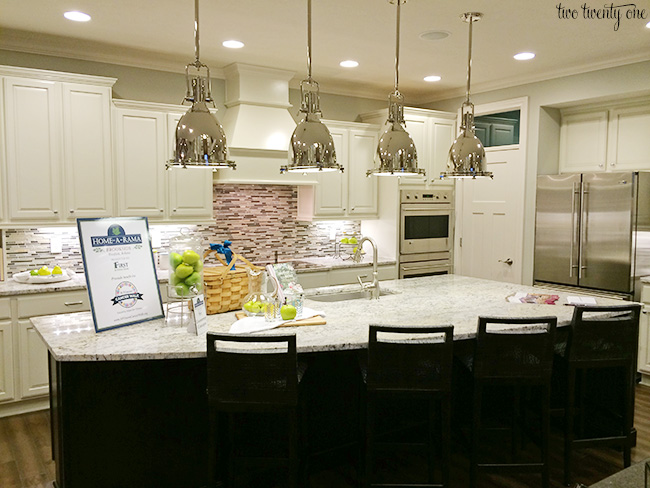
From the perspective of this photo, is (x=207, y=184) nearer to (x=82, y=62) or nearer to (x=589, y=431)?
(x=82, y=62)

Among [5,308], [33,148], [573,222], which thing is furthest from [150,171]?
[573,222]

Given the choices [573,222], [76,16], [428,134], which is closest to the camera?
[76,16]

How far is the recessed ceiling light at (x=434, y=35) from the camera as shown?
3.89 m

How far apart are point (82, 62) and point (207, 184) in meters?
1.40

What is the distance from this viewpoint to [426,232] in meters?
5.95

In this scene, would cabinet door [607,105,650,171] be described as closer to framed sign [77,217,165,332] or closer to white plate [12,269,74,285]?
framed sign [77,217,165,332]

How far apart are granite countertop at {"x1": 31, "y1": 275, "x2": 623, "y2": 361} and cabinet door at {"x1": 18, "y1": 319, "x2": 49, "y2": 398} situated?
4.01 feet

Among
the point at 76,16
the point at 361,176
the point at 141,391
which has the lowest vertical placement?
the point at 141,391

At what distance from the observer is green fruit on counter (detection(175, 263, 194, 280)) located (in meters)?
2.69

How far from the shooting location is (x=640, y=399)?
4.19m

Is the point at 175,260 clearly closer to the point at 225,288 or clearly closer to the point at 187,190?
the point at 225,288

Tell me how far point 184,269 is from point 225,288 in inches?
13.5

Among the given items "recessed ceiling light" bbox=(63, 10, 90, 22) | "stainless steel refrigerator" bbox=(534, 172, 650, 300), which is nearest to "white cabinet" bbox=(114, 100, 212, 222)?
"recessed ceiling light" bbox=(63, 10, 90, 22)

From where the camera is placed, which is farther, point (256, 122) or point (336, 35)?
point (256, 122)
